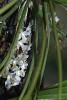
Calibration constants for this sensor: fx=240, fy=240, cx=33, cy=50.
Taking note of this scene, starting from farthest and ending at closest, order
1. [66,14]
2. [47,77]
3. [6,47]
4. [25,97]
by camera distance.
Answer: [66,14], [47,77], [6,47], [25,97]

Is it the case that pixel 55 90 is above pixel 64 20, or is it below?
below

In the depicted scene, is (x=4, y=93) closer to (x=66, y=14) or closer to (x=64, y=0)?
(x=64, y=0)

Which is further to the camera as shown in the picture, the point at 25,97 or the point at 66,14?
the point at 66,14

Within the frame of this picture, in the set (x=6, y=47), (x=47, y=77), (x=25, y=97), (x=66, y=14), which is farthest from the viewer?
(x=66, y=14)

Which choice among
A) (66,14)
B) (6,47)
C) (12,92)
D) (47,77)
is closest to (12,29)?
(6,47)

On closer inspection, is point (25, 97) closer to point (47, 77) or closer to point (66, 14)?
point (47, 77)

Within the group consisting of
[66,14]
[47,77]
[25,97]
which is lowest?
[47,77]
